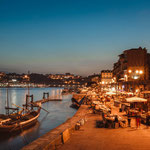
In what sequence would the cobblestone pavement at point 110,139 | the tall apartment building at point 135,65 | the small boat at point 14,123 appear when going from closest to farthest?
the cobblestone pavement at point 110,139
the small boat at point 14,123
the tall apartment building at point 135,65

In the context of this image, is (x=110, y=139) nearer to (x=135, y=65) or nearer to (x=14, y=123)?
(x=14, y=123)

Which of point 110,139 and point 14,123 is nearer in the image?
point 110,139

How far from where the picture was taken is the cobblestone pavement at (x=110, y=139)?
1066 centimetres

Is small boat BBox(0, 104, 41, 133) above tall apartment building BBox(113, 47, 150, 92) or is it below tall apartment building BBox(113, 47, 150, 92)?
below

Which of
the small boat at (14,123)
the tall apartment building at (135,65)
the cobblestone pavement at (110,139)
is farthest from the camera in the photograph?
the tall apartment building at (135,65)

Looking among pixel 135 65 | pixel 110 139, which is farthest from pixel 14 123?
pixel 135 65

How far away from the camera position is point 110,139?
12.0 m

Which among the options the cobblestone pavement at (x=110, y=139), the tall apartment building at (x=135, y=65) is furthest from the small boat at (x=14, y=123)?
the tall apartment building at (x=135, y=65)

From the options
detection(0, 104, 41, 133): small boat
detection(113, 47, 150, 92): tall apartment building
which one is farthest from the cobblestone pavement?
detection(113, 47, 150, 92): tall apartment building

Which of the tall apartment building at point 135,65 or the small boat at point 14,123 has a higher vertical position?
the tall apartment building at point 135,65

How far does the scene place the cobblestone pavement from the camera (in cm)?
1066

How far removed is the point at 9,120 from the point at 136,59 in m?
53.0

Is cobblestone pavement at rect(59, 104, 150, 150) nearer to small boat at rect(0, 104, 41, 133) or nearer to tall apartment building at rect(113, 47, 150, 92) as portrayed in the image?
small boat at rect(0, 104, 41, 133)

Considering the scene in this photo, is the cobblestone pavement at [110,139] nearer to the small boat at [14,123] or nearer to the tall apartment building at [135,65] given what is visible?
the small boat at [14,123]
